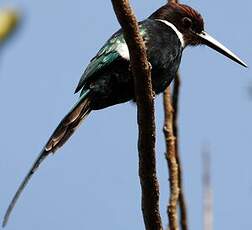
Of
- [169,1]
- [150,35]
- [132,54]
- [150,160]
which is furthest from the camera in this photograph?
[169,1]

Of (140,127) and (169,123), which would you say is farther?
(169,123)

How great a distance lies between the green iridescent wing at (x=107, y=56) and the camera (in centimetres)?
321

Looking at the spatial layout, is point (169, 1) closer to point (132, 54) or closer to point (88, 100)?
point (88, 100)

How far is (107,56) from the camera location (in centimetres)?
324

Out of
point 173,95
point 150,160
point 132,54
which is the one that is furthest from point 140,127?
point 173,95

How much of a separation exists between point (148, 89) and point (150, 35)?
4.02 feet

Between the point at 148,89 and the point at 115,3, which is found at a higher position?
the point at 115,3

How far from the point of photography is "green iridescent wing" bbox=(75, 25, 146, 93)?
3209 mm

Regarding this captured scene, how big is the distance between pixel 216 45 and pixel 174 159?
148 centimetres

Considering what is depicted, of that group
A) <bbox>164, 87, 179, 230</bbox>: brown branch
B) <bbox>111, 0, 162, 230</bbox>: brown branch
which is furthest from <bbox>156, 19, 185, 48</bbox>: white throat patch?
<bbox>111, 0, 162, 230</bbox>: brown branch

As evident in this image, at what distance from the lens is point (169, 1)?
402cm

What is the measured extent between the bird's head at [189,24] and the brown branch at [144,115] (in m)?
1.72

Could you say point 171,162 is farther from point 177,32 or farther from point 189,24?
point 189,24

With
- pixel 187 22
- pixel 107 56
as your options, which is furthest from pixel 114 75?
pixel 187 22
